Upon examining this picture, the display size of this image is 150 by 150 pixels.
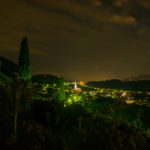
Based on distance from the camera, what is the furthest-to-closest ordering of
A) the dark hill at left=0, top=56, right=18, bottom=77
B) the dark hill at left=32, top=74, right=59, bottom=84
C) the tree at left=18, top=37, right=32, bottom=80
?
the dark hill at left=32, top=74, right=59, bottom=84 < the dark hill at left=0, top=56, right=18, bottom=77 < the tree at left=18, top=37, right=32, bottom=80

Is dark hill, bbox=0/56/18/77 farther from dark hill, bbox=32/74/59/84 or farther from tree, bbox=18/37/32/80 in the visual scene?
dark hill, bbox=32/74/59/84

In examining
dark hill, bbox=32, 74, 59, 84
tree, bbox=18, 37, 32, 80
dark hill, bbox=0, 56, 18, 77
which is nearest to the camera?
tree, bbox=18, 37, 32, 80

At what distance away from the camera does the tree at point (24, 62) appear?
930 inches

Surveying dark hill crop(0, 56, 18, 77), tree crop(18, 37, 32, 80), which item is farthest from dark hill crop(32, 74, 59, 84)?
tree crop(18, 37, 32, 80)

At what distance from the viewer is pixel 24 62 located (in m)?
24.0

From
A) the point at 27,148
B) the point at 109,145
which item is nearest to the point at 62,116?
the point at 27,148

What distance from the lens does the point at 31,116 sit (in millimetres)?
11648

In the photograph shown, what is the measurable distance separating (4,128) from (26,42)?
61.2 feet

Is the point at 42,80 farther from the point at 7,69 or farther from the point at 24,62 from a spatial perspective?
the point at 24,62

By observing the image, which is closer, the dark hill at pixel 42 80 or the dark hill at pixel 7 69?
the dark hill at pixel 7 69

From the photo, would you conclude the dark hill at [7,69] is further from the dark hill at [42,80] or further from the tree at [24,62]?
the dark hill at [42,80]

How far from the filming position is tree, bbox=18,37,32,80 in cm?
2361

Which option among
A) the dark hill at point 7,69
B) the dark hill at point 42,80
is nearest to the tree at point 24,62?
the dark hill at point 7,69

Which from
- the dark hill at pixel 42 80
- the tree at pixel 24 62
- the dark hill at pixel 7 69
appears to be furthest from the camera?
the dark hill at pixel 42 80
